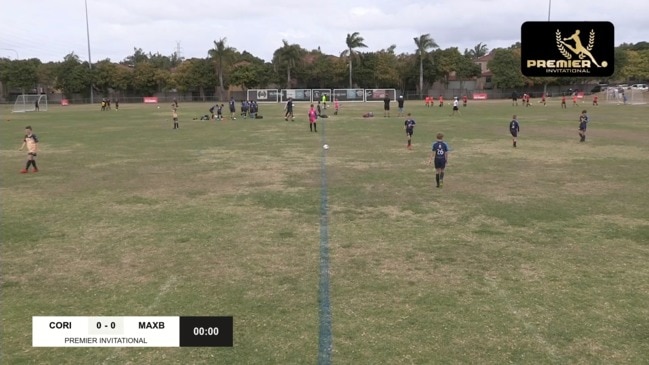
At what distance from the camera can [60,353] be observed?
597 centimetres

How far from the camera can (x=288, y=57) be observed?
96438mm

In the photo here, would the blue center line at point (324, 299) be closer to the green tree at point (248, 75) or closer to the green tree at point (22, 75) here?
the green tree at point (248, 75)

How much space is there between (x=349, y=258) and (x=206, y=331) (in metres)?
3.34

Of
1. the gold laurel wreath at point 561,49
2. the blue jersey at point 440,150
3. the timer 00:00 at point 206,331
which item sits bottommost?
the timer 00:00 at point 206,331

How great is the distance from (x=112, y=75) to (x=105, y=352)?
9937cm

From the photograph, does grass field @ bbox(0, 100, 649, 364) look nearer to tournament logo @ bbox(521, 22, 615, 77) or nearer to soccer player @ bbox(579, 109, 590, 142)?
tournament logo @ bbox(521, 22, 615, 77)

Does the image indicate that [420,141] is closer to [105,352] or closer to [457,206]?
[457,206]

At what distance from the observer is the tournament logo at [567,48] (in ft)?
38.1

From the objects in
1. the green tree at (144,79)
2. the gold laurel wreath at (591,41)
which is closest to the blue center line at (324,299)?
the gold laurel wreath at (591,41)

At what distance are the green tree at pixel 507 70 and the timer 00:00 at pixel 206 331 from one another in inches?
3946

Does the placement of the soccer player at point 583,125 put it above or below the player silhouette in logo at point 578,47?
below

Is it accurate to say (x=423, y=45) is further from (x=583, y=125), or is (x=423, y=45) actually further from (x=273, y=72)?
(x=583, y=125)

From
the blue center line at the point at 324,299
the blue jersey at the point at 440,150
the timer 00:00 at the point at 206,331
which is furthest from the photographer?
the blue jersey at the point at 440,150

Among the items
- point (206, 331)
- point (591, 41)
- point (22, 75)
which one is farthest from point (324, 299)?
point (22, 75)
